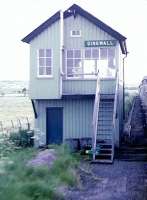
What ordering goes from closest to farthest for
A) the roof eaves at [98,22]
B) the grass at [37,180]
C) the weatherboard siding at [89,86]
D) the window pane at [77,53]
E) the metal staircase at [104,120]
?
1. the grass at [37,180]
2. the metal staircase at [104,120]
3. the roof eaves at [98,22]
4. the weatherboard siding at [89,86]
5. the window pane at [77,53]

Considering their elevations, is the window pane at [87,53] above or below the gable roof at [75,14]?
below

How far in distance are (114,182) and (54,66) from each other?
7.33 m

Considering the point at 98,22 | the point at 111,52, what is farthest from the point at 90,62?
the point at 98,22

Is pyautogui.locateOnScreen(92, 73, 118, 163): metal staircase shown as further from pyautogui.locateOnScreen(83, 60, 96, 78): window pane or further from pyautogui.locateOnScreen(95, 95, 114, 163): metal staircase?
pyautogui.locateOnScreen(83, 60, 96, 78): window pane

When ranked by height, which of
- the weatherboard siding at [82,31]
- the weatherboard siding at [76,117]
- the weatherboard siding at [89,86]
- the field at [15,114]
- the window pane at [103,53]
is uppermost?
the weatherboard siding at [82,31]

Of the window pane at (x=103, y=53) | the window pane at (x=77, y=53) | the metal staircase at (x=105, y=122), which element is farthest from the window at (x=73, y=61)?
the metal staircase at (x=105, y=122)

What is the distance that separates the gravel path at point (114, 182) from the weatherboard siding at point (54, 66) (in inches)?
174

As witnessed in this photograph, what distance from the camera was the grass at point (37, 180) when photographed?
9.52 m

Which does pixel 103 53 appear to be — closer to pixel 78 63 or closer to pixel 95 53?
pixel 95 53

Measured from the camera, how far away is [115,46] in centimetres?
1941

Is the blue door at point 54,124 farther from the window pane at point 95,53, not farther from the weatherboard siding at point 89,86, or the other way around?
the window pane at point 95,53

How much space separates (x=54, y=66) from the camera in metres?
19.5

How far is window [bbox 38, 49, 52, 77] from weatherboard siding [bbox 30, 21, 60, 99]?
7.3 inches

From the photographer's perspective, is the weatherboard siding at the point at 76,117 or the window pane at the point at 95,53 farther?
the weatherboard siding at the point at 76,117
